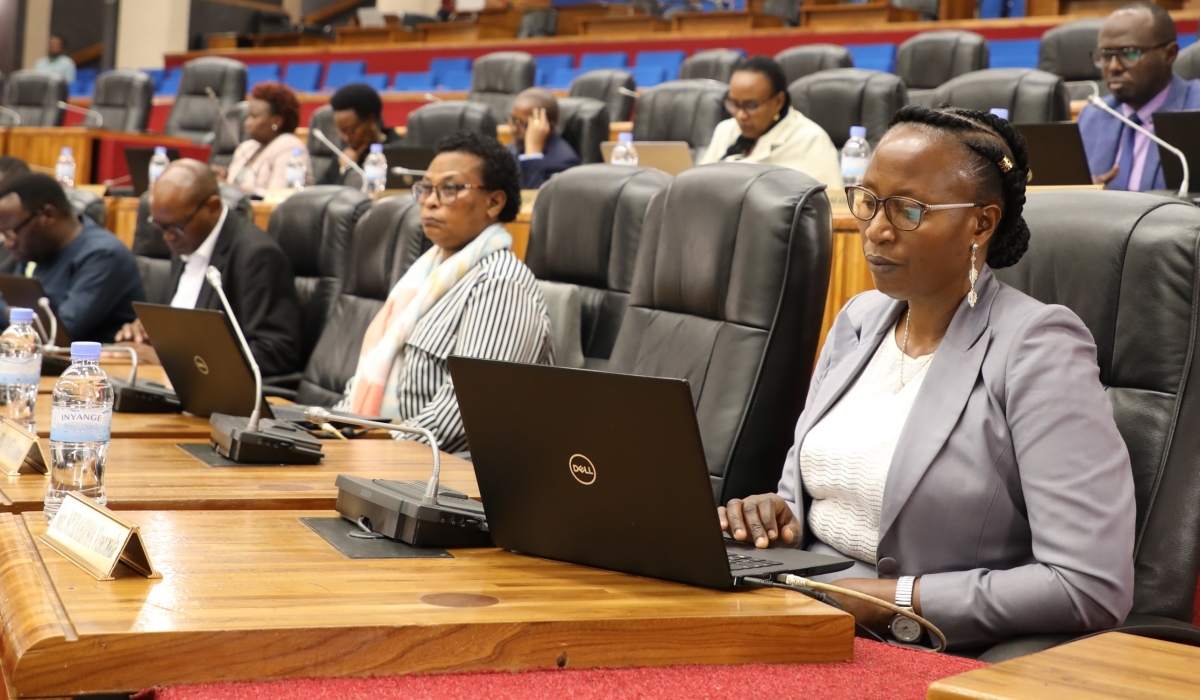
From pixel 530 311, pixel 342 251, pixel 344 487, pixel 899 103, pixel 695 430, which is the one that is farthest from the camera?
pixel 899 103

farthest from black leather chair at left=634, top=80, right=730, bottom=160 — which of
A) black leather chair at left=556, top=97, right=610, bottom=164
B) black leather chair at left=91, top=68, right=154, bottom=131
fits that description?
black leather chair at left=91, top=68, right=154, bottom=131

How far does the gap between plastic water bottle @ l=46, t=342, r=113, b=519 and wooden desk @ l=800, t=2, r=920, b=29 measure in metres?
6.05

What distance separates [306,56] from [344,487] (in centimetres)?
915

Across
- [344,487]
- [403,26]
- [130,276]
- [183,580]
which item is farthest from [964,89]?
[403,26]

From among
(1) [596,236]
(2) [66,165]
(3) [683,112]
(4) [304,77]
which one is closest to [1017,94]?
(3) [683,112]

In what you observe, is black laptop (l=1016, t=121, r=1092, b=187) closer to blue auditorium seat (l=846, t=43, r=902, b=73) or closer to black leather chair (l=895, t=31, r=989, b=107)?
black leather chair (l=895, t=31, r=989, b=107)

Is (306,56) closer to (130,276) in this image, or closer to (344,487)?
(130,276)

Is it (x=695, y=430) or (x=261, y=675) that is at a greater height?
(x=695, y=430)

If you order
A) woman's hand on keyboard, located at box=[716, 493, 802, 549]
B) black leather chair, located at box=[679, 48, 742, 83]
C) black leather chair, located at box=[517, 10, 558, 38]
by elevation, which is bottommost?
woman's hand on keyboard, located at box=[716, 493, 802, 549]

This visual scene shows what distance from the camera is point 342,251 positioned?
3.38 metres

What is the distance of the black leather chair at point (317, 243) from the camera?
11.1ft

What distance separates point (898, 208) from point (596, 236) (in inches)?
44.0

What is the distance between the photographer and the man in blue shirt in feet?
12.0

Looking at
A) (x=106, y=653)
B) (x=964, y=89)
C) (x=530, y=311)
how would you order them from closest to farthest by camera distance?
(x=106, y=653)
(x=530, y=311)
(x=964, y=89)
